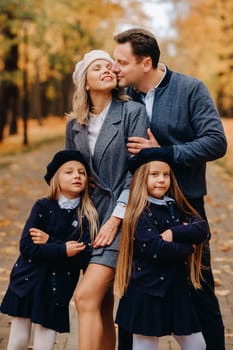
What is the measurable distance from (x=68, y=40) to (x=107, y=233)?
107ft

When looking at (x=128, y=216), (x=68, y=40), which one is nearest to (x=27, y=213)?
(x=128, y=216)

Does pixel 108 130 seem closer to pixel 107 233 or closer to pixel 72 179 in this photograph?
pixel 72 179

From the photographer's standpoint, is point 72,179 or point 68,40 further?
point 68,40

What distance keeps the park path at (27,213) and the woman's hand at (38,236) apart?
57.6 inches

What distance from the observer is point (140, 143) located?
14.4ft

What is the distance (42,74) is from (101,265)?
50228mm

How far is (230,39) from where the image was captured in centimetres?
3484

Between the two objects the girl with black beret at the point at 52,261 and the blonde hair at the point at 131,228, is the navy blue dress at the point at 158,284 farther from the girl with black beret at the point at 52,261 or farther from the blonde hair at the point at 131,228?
the girl with black beret at the point at 52,261

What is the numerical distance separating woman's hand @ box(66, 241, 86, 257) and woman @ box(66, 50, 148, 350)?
78 millimetres

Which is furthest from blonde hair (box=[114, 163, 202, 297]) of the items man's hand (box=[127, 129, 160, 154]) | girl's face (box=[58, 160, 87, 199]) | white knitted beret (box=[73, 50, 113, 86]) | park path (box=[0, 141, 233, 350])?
park path (box=[0, 141, 233, 350])

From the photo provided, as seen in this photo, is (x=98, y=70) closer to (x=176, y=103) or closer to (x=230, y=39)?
(x=176, y=103)

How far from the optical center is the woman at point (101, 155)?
4316 millimetres

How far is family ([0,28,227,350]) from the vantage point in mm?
4238

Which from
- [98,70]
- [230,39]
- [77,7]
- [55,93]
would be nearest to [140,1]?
[230,39]
